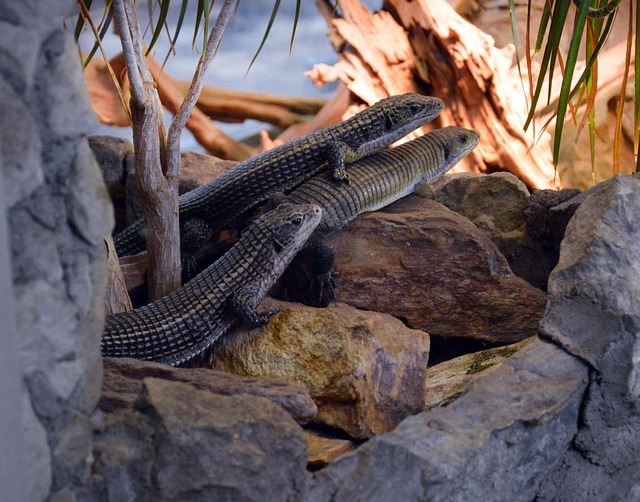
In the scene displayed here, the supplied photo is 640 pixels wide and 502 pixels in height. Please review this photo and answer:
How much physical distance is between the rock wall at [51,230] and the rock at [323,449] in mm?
825

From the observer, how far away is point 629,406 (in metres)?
2.44

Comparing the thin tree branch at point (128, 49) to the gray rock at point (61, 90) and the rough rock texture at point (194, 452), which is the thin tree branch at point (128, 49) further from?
the rough rock texture at point (194, 452)

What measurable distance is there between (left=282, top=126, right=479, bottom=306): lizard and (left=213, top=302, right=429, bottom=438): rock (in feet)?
1.75

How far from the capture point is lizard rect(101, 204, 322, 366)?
2922 mm

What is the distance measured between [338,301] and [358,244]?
1.14ft

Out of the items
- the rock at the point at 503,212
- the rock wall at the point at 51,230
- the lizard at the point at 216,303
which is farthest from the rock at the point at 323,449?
the rock at the point at 503,212

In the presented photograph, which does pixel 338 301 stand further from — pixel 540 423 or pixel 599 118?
pixel 599 118

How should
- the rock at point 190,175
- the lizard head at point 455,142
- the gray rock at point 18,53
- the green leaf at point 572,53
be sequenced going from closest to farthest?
the gray rock at point 18,53 < the green leaf at point 572,53 < the rock at point 190,175 < the lizard head at point 455,142

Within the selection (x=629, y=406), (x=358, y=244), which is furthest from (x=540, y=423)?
(x=358, y=244)

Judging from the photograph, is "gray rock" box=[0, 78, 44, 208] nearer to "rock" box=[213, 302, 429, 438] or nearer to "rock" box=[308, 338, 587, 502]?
"rock" box=[308, 338, 587, 502]

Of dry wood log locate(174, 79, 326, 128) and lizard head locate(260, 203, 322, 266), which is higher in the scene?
dry wood log locate(174, 79, 326, 128)

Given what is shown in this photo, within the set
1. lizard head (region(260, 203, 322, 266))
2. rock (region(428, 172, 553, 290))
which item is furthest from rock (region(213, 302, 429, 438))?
rock (region(428, 172, 553, 290))

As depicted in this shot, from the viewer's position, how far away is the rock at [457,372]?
280cm

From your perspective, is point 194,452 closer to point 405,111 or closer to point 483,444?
point 483,444
